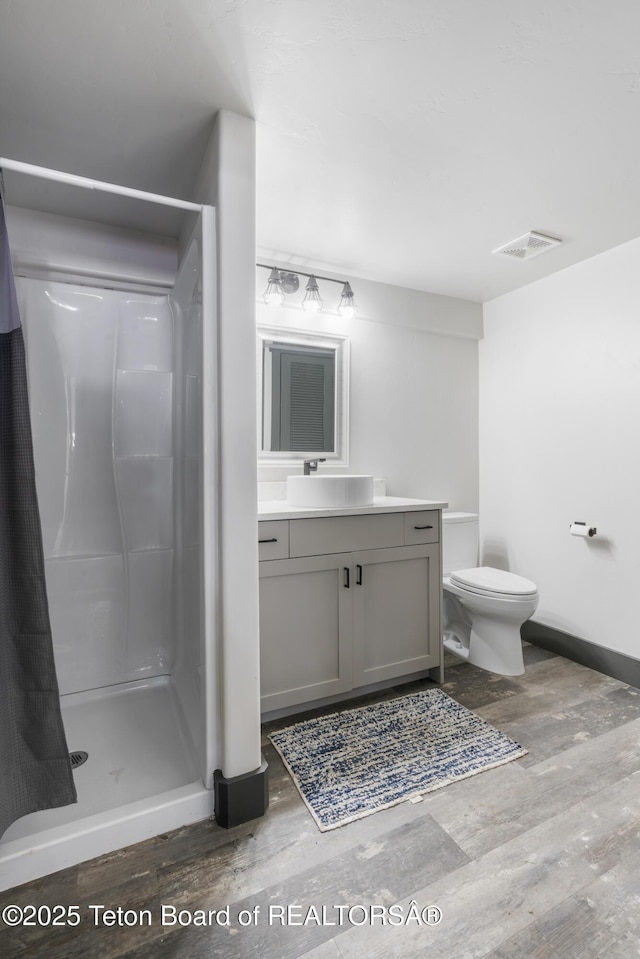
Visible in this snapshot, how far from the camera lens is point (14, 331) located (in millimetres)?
1216

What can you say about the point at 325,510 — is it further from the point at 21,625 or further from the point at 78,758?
the point at 78,758

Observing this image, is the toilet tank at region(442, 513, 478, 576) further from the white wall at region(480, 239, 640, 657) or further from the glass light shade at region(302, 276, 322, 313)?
the glass light shade at region(302, 276, 322, 313)

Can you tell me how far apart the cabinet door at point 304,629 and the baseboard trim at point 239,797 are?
414 mm

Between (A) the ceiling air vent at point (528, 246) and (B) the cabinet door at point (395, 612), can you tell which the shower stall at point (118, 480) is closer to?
(B) the cabinet door at point (395, 612)

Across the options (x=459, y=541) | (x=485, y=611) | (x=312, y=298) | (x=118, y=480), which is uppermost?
(x=312, y=298)

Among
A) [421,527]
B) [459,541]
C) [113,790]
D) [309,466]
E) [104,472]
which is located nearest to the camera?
[113,790]

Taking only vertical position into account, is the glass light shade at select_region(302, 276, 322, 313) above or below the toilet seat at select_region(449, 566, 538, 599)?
above

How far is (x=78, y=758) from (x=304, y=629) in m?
0.95

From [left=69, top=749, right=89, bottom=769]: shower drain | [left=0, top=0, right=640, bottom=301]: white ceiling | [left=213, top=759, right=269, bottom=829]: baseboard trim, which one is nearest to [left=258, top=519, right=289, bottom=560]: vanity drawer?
[left=213, top=759, right=269, bottom=829]: baseboard trim

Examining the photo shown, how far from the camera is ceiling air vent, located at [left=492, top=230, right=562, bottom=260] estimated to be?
2.20m

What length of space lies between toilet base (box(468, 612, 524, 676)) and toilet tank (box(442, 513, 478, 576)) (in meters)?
0.42

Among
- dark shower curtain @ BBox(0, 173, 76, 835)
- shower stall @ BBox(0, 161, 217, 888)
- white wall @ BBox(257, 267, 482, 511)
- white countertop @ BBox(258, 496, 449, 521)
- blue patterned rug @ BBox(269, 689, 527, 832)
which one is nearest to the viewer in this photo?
dark shower curtain @ BBox(0, 173, 76, 835)

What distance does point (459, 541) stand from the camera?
112 inches

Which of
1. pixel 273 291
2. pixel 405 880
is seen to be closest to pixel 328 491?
pixel 273 291
